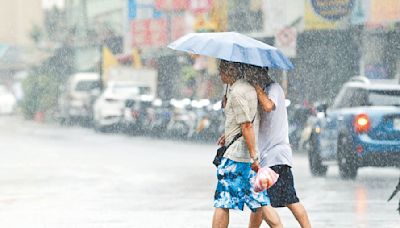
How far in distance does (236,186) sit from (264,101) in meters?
0.62

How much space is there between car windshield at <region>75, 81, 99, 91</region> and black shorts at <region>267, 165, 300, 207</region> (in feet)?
137

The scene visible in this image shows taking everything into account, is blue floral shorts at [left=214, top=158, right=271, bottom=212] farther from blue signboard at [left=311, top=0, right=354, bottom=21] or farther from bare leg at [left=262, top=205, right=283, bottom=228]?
blue signboard at [left=311, top=0, right=354, bottom=21]

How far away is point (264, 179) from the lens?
9.45 m

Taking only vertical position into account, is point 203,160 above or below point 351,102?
below

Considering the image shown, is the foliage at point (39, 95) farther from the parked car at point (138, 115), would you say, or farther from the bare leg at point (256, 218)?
the bare leg at point (256, 218)

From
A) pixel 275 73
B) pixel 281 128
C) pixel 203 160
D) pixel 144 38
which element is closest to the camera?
pixel 281 128

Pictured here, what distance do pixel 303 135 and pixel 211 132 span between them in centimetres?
738

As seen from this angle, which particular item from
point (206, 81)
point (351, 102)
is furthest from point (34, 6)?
point (351, 102)

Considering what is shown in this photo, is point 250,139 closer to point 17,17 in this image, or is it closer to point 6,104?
point 6,104

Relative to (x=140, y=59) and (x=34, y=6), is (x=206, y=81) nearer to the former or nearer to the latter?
(x=140, y=59)

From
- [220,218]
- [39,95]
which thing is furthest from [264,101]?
[39,95]

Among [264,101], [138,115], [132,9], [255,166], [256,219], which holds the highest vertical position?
[264,101]

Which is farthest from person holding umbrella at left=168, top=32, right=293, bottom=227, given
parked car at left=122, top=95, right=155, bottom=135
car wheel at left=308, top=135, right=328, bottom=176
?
parked car at left=122, top=95, right=155, bottom=135

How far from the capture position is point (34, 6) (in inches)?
4218
